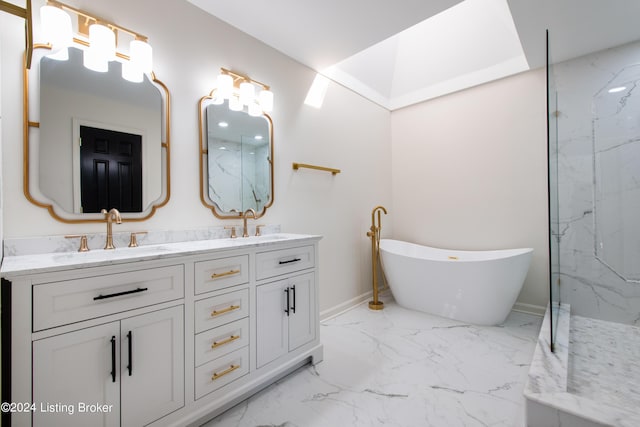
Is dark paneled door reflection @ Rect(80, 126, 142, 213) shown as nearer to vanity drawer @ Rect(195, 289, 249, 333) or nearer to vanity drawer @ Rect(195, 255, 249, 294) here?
→ vanity drawer @ Rect(195, 255, 249, 294)

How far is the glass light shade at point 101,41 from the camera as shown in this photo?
1.35 metres

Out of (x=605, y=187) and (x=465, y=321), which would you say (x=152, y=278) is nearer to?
(x=465, y=321)

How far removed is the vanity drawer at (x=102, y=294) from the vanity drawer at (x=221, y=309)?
0.13 metres

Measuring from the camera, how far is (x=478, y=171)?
294cm

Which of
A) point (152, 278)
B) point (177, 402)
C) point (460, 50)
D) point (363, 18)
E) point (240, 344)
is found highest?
point (460, 50)

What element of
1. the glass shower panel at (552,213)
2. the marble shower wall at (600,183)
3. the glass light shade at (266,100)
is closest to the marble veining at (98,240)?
the glass light shade at (266,100)

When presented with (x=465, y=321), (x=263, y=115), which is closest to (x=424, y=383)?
(x=465, y=321)

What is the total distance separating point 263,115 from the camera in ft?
7.04

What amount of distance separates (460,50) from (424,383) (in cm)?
303

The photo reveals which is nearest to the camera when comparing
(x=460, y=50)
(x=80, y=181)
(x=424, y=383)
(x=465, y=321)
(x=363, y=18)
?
(x=80, y=181)

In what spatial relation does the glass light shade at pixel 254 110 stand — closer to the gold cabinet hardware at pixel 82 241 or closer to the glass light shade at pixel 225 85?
the glass light shade at pixel 225 85

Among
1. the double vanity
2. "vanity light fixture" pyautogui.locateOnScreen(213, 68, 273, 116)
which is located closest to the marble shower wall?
"vanity light fixture" pyautogui.locateOnScreen(213, 68, 273, 116)

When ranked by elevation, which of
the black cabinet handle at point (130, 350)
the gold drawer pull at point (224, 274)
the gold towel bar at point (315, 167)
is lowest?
the black cabinet handle at point (130, 350)

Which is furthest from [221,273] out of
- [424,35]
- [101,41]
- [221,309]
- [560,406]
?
[424,35]
